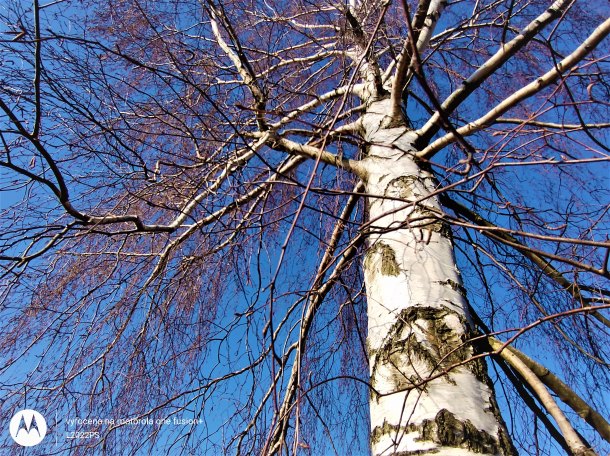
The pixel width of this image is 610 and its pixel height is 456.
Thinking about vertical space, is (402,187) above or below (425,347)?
above

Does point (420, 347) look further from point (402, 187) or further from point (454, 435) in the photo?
point (402, 187)

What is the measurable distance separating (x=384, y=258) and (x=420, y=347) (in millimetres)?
329

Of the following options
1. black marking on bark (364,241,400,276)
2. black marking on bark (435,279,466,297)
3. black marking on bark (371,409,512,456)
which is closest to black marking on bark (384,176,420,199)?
black marking on bark (364,241,400,276)

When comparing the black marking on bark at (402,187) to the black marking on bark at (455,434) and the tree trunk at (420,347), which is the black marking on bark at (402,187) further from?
the black marking on bark at (455,434)

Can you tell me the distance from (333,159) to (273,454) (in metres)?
1.27

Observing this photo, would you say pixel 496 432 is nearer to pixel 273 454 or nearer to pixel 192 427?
pixel 273 454

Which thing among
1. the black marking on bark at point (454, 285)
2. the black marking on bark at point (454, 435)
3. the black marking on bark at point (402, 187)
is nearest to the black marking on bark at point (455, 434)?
the black marking on bark at point (454, 435)

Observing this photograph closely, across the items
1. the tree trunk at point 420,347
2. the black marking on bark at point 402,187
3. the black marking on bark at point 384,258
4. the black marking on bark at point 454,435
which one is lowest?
the black marking on bark at point 454,435

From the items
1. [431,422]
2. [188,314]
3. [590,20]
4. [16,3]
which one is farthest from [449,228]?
[590,20]

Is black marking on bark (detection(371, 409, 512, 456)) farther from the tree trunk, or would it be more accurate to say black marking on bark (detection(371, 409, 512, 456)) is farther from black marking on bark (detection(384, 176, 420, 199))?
black marking on bark (detection(384, 176, 420, 199))

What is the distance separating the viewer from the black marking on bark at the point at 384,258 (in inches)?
51.6

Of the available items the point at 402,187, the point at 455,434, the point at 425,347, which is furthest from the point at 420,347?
the point at 402,187

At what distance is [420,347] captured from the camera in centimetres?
111

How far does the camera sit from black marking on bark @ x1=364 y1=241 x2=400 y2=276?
4.30 ft
